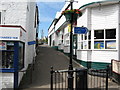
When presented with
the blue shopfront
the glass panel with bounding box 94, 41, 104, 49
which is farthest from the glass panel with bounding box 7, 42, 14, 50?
the glass panel with bounding box 94, 41, 104, 49

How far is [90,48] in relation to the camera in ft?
35.3

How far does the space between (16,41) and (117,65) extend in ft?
18.8

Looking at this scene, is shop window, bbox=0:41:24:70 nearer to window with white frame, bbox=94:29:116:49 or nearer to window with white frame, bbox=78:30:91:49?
window with white frame, bbox=78:30:91:49

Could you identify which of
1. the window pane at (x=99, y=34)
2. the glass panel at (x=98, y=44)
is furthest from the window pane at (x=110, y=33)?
the glass panel at (x=98, y=44)

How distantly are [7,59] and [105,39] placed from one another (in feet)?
23.0

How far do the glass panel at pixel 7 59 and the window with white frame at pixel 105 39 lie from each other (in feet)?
21.2

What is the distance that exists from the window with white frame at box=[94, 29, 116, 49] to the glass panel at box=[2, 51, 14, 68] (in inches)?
254

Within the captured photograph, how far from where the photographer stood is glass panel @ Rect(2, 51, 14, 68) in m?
6.74

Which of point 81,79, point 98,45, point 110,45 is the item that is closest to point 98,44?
point 98,45

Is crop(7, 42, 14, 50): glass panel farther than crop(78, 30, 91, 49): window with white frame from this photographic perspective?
No

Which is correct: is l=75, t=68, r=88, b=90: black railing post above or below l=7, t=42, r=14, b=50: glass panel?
below

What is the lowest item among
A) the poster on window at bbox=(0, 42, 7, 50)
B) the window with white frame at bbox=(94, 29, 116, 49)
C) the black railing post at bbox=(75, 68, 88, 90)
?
the black railing post at bbox=(75, 68, 88, 90)

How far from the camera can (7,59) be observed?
682cm

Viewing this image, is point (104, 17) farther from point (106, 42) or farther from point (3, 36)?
point (3, 36)
